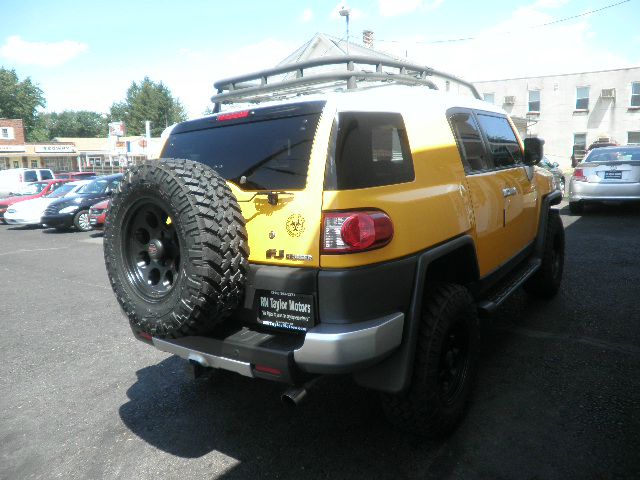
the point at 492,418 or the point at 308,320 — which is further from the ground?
the point at 308,320

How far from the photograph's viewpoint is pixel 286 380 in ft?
6.95

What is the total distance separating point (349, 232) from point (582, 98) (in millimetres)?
33626

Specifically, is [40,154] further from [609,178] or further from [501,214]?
[501,214]

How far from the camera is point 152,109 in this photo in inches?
3519

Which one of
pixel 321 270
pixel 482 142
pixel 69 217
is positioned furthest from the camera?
pixel 69 217

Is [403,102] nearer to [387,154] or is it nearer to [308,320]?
[387,154]

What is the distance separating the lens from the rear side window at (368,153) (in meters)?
2.17

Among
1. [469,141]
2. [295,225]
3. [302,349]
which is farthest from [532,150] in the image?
[302,349]

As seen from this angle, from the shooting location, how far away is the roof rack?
2.79m

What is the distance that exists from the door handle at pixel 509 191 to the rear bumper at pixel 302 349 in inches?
69.4

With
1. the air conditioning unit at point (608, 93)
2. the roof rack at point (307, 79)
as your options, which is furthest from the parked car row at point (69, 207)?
the air conditioning unit at point (608, 93)

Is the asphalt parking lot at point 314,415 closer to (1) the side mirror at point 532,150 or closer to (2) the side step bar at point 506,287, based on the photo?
(2) the side step bar at point 506,287

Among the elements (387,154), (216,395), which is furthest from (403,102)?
(216,395)

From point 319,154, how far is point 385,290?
721mm
